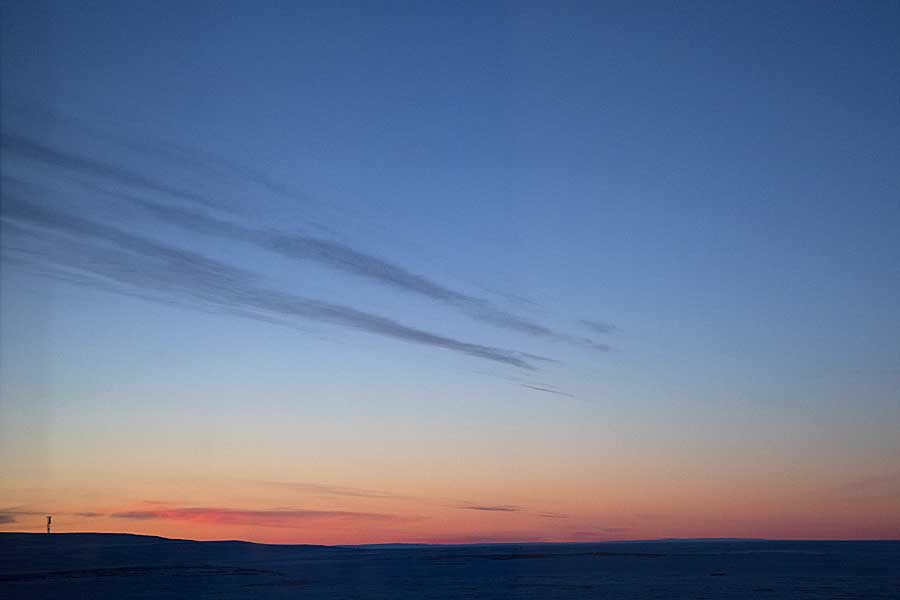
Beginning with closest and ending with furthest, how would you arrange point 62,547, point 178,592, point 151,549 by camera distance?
point 178,592
point 62,547
point 151,549

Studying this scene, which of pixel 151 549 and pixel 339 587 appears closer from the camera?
pixel 339 587

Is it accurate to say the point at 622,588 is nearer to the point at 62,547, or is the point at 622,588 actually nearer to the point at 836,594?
the point at 836,594

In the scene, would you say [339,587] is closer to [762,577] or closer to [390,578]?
[390,578]

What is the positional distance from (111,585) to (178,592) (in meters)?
4.81

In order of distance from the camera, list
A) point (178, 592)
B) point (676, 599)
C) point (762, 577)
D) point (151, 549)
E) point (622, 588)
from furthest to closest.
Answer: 1. point (151, 549)
2. point (762, 577)
3. point (622, 588)
4. point (178, 592)
5. point (676, 599)

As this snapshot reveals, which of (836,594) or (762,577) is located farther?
(762,577)

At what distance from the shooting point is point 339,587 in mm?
32719

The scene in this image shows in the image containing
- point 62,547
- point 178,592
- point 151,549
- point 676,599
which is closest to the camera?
point 676,599

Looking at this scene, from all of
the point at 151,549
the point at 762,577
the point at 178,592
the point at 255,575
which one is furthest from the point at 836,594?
the point at 151,549

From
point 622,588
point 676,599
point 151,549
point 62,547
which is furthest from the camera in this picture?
point 151,549

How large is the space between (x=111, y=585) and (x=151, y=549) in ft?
130

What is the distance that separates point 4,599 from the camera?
89.3ft

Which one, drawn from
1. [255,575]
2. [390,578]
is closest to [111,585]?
[255,575]

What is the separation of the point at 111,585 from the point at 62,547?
122 ft
